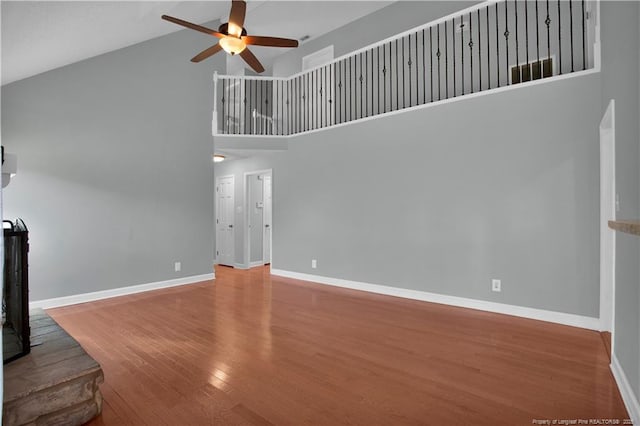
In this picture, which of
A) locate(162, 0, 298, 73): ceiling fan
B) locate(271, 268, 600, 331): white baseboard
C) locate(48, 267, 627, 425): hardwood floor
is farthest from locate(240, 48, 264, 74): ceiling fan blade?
locate(271, 268, 600, 331): white baseboard

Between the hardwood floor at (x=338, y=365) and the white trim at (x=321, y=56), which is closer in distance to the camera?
the hardwood floor at (x=338, y=365)

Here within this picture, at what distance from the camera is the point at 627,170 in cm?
214

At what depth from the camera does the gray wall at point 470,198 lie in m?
3.51

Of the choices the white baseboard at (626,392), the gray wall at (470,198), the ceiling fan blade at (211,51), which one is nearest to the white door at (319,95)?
the gray wall at (470,198)

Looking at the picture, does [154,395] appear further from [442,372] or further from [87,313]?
[87,313]

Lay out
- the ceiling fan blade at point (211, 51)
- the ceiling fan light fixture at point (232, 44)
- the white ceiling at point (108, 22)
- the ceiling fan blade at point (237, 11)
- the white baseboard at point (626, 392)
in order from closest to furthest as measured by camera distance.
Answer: the white baseboard at point (626, 392) < the white ceiling at point (108, 22) < the ceiling fan blade at point (237, 11) < the ceiling fan light fixture at point (232, 44) < the ceiling fan blade at point (211, 51)

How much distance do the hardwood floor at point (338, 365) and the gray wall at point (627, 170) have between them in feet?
1.25

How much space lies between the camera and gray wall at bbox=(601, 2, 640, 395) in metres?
1.96

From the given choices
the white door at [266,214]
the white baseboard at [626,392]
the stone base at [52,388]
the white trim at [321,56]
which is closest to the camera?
the stone base at [52,388]

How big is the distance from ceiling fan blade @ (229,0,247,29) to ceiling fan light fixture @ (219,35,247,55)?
15cm

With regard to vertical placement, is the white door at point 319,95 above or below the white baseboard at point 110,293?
above

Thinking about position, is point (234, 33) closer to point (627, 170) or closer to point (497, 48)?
point (497, 48)

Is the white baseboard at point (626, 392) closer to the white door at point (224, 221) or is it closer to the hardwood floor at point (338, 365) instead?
the hardwood floor at point (338, 365)

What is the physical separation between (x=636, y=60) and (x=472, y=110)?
2.20 m
